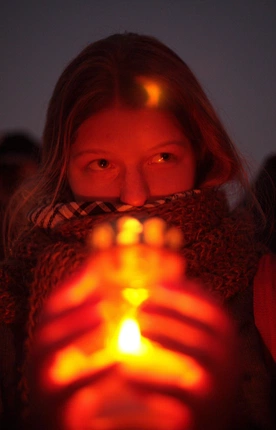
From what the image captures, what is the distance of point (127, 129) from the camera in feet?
4.18

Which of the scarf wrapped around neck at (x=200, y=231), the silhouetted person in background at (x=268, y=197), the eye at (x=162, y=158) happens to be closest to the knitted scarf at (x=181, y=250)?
the scarf wrapped around neck at (x=200, y=231)

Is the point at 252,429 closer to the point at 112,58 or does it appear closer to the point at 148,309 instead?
the point at 148,309

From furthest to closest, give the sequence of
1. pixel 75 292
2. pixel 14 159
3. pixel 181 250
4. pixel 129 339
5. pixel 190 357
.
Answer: pixel 14 159
pixel 181 250
pixel 75 292
pixel 190 357
pixel 129 339

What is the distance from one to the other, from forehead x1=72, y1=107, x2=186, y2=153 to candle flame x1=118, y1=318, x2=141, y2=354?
566mm

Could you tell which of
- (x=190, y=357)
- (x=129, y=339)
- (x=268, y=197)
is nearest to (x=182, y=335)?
(x=190, y=357)

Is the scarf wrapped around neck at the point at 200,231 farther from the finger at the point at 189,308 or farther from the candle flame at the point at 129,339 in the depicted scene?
the candle flame at the point at 129,339

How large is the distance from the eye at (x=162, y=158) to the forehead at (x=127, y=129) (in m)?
0.04

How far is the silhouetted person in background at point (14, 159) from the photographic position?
2350 mm

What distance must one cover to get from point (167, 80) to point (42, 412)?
95 centimetres

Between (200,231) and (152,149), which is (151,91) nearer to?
(152,149)

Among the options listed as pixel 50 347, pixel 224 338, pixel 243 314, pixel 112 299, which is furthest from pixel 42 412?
pixel 243 314

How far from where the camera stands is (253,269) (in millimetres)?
1254

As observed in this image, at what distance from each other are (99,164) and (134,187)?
0.15 metres

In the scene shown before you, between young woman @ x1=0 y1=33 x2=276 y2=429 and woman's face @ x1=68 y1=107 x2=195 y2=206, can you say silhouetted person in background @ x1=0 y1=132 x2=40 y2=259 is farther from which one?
woman's face @ x1=68 y1=107 x2=195 y2=206
